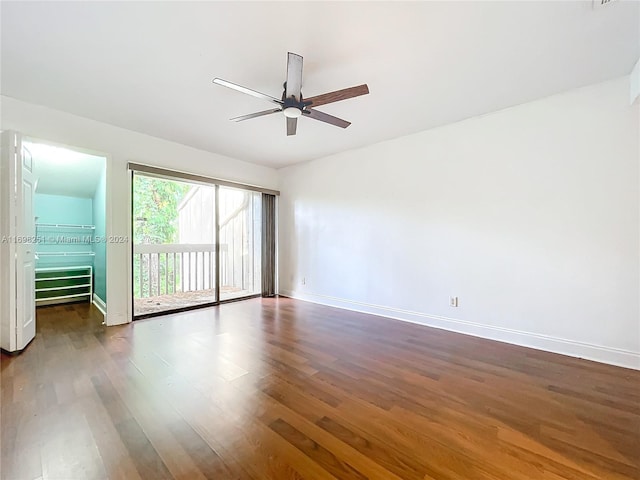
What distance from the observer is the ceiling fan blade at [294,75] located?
1.86 meters

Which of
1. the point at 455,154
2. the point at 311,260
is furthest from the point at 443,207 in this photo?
the point at 311,260

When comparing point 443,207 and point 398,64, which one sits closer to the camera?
point 398,64

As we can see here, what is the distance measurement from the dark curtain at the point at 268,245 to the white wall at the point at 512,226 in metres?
1.58

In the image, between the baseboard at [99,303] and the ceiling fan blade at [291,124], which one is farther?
the baseboard at [99,303]

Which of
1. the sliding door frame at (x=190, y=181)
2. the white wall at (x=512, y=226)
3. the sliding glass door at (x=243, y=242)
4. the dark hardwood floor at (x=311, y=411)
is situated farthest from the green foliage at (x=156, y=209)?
the white wall at (x=512, y=226)

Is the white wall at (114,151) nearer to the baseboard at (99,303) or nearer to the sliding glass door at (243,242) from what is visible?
the baseboard at (99,303)

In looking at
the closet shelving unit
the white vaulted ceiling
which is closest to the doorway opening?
the closet shelving unit

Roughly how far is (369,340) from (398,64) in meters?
2.66

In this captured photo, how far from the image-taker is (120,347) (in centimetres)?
274

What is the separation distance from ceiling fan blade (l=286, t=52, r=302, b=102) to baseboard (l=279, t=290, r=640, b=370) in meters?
2.99

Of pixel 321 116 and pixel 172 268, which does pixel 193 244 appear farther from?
pixel 321 116

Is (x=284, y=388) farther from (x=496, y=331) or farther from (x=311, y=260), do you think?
(x=311, y=260)

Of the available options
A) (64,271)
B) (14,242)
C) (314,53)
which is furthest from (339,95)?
(64,271)

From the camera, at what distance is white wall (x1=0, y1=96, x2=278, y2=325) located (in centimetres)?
289
